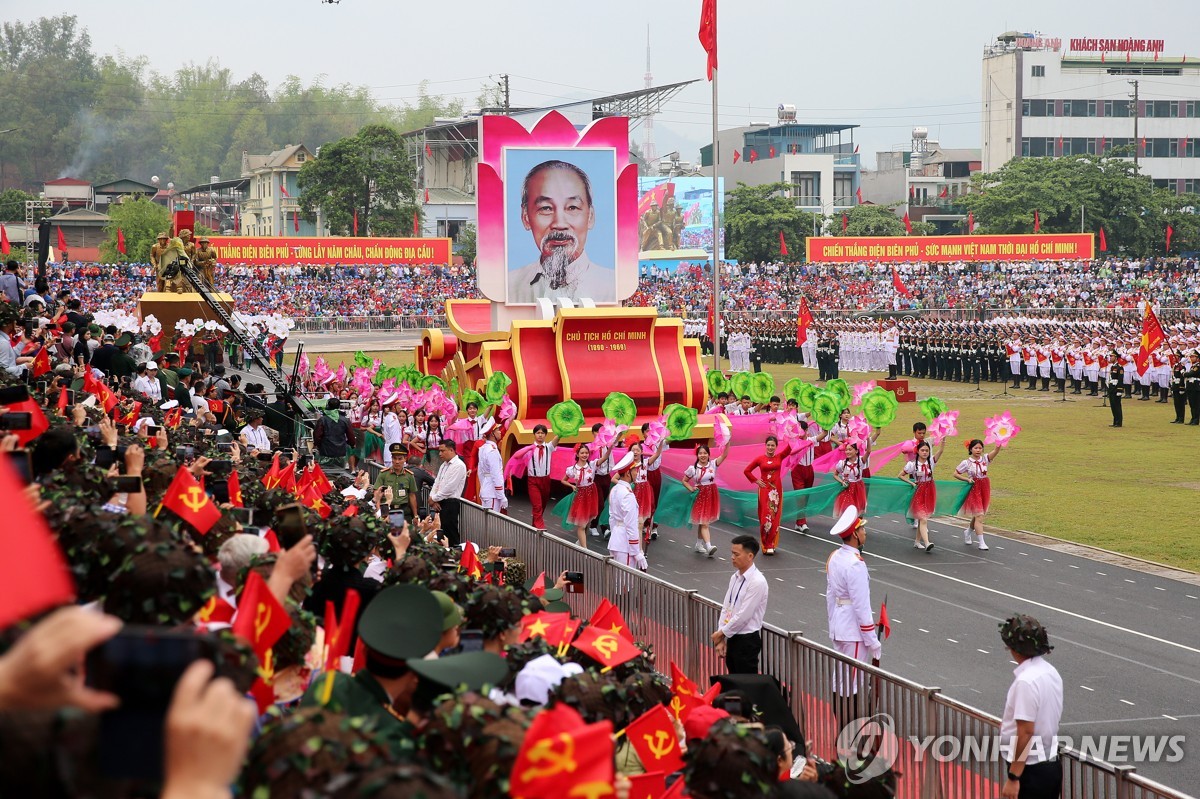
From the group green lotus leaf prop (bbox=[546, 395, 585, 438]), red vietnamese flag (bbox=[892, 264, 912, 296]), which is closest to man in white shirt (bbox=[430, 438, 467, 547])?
green lotus leaf prop (bbox=[546, 395, 585, 438])

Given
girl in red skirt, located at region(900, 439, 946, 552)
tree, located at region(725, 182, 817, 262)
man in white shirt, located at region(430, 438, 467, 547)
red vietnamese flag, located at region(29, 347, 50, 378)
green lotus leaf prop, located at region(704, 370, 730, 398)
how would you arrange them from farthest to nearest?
tree, located at region(725, 182, 817, 262) → green lotus leaf prop, located at region(704, 370, 730, 398) → girl in red skirt, located at region(900, 439, 946, 552) → man in white shirt, located at region(430, 438, 467, 547) → red vietnamese flag, located at region(29, 347, 50, 378)

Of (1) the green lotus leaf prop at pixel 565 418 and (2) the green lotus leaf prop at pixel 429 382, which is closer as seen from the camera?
(1) the green lotus leaf prop at pixel 565 418

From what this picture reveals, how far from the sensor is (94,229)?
271 feet

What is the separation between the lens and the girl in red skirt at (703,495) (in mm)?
15016

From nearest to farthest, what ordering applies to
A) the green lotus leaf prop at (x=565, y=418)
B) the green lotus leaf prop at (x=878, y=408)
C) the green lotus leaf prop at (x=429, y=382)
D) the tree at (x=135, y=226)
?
the green lotus leaf prop at (x=878, y=408) → the green lotus leaf prop at (x=565, y=418) → the green lotus leaf prop at (x=429, y=382) → the tree at (x=135, y=226)

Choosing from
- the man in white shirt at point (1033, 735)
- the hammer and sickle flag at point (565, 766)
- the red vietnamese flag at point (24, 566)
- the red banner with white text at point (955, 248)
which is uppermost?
the red banner with white text at point (955, 248)

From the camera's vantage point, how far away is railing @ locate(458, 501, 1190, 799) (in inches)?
247

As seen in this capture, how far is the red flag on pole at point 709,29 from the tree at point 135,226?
51677 mm

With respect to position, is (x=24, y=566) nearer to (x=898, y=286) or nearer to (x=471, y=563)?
(x=471, y=563)

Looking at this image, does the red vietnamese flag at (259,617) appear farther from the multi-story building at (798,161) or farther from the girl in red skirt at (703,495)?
the multi-story building at (798,161)

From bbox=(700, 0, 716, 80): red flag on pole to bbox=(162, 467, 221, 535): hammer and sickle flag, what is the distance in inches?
894

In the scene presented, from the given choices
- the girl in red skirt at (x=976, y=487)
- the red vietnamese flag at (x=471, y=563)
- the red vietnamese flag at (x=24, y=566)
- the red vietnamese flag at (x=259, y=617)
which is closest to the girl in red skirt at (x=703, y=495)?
the girl in red skirt at (x=976, y=487)

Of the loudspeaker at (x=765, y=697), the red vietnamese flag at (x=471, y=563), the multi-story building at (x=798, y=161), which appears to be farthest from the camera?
the multi-story building at (x=798, y=161)

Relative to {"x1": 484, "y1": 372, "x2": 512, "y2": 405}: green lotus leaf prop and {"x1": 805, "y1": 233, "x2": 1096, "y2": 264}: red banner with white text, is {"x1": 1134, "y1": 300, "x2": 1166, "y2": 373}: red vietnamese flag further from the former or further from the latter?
{"x1": 805, "y1": 233, "x2": 1096, "y2": 264}: red banner with white text
